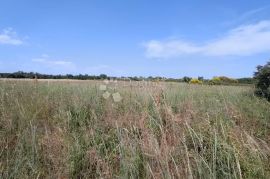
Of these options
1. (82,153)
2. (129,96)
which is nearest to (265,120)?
(129,96)

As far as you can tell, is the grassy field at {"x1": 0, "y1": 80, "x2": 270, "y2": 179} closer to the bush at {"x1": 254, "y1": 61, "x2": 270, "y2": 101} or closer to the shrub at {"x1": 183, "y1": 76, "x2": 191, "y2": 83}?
the bush at {"x1": 254, "y1": 61, "x2": 270, "y2": 101}

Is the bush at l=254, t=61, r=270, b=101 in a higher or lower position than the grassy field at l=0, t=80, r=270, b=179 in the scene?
higher

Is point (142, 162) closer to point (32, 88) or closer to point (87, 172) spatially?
point (87, 172)

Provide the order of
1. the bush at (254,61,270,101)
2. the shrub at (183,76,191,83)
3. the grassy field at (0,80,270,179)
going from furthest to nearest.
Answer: the shrub at (183,76,191,83), the bush at (254,61,270,101), the grassy field at (0,80,270,179)

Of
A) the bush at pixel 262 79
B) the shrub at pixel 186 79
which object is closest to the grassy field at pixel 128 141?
the bush at pixel 262 79

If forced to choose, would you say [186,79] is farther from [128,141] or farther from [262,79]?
[128,141]

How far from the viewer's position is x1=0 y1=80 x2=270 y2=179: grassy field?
380cm

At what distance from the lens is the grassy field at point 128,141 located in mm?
3801

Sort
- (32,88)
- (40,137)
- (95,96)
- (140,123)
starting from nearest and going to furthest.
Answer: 1. (140,123)
2. (40,137)
3. (95,96)
4. (32,88)

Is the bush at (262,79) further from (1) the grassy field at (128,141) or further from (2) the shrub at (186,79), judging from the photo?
(2) the shrub at (186,79)

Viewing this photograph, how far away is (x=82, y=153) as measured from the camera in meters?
4.91

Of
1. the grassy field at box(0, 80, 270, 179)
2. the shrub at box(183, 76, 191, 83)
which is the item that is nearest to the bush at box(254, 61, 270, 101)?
the grassy field at box(0, 80, 270, 179)

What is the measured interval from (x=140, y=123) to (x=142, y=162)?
555 mm

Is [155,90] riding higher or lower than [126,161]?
higher
